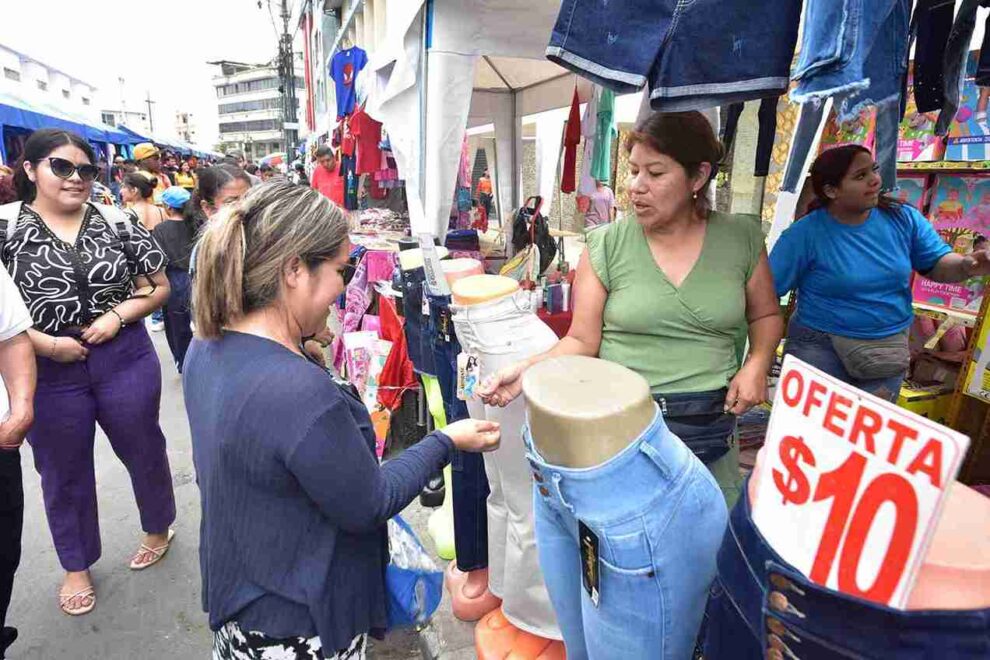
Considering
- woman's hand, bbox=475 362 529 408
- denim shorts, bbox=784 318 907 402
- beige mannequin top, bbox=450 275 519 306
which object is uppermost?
beige mannequin top, bbox=450 275 519 306

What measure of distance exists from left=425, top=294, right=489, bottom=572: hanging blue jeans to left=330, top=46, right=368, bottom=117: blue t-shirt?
430 cm

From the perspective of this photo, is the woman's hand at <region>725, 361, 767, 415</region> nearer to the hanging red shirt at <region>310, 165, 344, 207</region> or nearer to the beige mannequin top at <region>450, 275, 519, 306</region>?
the beige mannequin top at <region>450, 275, 519, 306</region>

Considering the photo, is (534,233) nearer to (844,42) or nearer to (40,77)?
(844,42)

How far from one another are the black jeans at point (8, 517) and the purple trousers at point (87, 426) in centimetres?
36

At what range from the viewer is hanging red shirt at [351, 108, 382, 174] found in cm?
600

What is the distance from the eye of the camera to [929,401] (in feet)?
9.84

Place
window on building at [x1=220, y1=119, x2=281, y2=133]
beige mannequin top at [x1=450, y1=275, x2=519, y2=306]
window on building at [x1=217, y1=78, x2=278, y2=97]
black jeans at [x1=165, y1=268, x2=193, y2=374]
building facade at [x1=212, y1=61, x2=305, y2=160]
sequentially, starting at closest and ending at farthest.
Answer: beige mannequin top at [x1=450, y1=275, x2=519, y2=306] < black jeans at [x1=165, y1=268, x2=193, y2=374] < window on building at [x1=217, y1=78, x2=278, y2=97] < building facade at [x1=212, y1=61, x2=305, y2=160] < window on building at [x1=220, y1=119, x2=281, y2=133]

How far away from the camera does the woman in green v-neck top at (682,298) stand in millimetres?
1553

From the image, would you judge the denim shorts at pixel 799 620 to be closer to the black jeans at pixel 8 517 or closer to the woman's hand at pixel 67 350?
the black jeans at pixel 8 517

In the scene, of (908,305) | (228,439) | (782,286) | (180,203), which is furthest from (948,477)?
(180,203)

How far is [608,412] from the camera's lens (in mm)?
945

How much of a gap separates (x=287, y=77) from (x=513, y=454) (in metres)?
34.2

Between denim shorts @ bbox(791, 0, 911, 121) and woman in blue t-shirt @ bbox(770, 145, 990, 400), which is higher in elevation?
denim shorts @ bbox(791, 0, 911, 121)

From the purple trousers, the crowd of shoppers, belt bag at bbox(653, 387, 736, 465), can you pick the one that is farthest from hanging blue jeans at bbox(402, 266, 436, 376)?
belt bag at bbox(653, 387, 736, 465)
